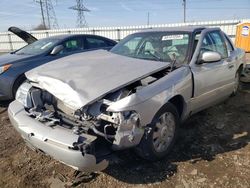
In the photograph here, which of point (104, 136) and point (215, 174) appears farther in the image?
point (215, 174)

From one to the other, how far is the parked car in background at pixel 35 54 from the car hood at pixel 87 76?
2.21 metres

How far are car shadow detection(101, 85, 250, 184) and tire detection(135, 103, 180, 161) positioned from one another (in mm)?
169

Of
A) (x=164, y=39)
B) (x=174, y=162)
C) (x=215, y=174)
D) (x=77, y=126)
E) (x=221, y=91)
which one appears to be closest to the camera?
(x=77, y=126)

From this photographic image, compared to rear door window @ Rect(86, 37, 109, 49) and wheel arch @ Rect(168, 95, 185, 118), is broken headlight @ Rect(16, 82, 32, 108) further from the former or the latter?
rear door window @ Rect(86, 37, 109, 49)

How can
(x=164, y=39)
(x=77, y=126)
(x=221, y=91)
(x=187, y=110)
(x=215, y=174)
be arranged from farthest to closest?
(x=221, y=91), (x=164, y=39), (x=187, y=110), (x=215, y=174), (x=77, y=126)

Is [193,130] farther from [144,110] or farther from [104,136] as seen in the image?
[104,136]

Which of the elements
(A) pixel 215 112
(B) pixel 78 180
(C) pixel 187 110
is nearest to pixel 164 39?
(C) pixel 187 110

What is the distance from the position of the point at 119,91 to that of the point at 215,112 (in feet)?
8.83

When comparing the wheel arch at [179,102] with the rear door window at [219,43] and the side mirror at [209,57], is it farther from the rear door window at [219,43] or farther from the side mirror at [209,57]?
the rear door window at [219,43]

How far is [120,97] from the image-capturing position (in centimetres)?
256

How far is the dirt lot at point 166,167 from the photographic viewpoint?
2703 millimetres

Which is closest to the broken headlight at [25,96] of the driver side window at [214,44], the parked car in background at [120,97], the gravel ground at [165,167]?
the parked car in background at [120,97]

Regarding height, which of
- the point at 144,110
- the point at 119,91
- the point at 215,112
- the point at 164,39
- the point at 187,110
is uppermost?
the point at 164,39

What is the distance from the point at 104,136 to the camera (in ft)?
7.93
